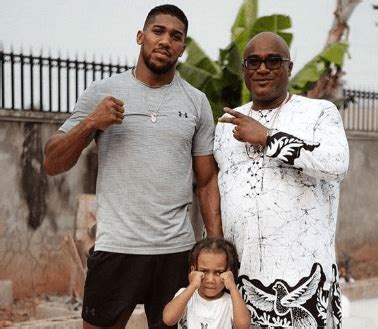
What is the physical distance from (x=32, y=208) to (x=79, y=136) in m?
4.75

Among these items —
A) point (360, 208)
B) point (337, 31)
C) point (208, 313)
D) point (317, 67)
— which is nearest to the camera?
point (208, 313)

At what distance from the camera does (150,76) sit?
3.02m

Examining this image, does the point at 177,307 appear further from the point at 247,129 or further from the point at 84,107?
the point at 84,107

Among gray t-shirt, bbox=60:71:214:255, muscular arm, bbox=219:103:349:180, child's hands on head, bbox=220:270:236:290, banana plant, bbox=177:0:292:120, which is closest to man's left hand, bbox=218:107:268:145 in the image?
muscular arm, bbox=219:103:349:180

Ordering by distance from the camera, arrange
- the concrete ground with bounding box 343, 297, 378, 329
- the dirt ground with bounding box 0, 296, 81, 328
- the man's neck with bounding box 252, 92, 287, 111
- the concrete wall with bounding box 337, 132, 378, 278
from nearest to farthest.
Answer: the man's neck with bounding box 252, 92, 287, 111 < the concrete ground with bounding box 343, 297, 378, 329 < the dirt ground with bounding box 0, 296, 81, 328 < the concrete wall with bounding box 337, 132, 378, 278

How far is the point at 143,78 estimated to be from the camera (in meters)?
3.03

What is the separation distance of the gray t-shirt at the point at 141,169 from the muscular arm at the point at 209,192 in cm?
11

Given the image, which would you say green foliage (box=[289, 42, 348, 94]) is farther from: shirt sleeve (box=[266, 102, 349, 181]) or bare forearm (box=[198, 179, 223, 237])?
shirt sleeve (box=[266, 102, 349, 181])

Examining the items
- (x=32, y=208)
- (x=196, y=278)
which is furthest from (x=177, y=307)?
(x=32, y=208)

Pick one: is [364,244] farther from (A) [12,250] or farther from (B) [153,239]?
(B) [153,239]

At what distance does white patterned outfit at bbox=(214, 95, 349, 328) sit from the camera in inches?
110

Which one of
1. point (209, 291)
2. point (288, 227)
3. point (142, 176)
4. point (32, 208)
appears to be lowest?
point (32, 208)

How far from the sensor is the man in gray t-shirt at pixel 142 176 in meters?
2.93

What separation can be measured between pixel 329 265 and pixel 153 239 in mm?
692
